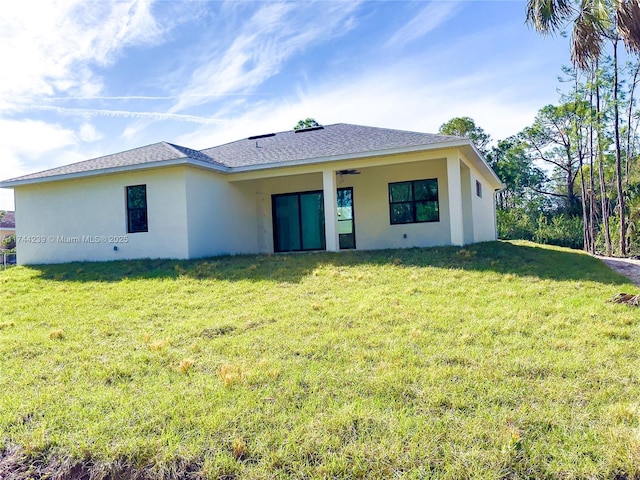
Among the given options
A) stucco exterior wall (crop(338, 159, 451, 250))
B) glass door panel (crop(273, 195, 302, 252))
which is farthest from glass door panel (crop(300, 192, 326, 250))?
stucco exterior wall (crop(338, 159, 451, 250))

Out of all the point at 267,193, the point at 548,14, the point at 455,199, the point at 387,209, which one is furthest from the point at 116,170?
the point at 548,14

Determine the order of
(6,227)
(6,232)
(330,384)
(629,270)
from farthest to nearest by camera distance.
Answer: (6,232), (6,227), (629,270), (330,384)

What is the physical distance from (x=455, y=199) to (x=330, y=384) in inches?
314

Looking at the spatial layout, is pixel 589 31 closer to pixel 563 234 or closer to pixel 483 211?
pixel 483 211

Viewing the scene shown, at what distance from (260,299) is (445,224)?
24.4 feet

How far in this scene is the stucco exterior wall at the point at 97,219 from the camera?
37.2 feet

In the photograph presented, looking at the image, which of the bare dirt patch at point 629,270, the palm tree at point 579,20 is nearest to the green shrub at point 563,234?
the bare dirt patch at point 629,270

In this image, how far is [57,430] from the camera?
317cm

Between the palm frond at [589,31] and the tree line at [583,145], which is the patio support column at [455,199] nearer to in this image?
the tree line at [583,145]

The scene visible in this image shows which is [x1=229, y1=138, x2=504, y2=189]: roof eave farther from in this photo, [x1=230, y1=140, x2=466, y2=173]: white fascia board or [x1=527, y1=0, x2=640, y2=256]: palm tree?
[x1=527, y1=0, x2=640, y2=256]: palm tree

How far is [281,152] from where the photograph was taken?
13.0m

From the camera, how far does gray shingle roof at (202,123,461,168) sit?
11.3 m

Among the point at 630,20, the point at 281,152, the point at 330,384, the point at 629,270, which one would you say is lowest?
the point at 330,384

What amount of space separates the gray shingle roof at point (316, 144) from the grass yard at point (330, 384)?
5.04 meters
